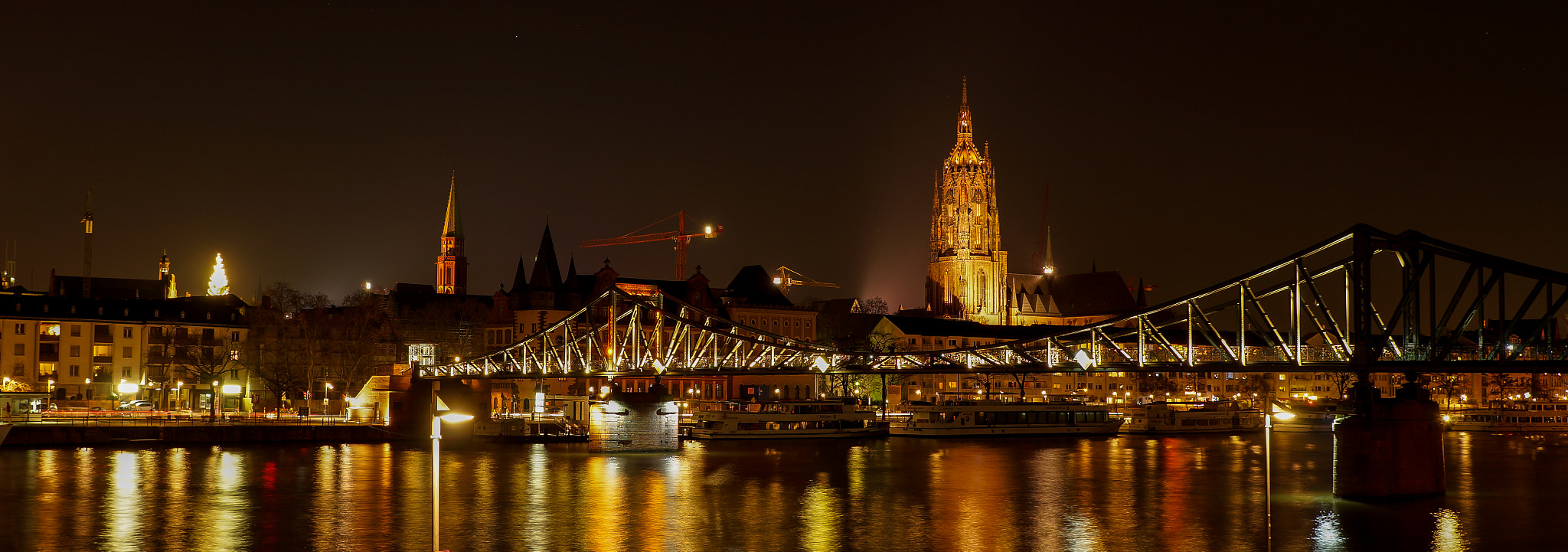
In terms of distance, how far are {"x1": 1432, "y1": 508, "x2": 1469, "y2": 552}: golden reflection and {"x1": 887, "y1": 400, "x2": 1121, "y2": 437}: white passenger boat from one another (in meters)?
54.3

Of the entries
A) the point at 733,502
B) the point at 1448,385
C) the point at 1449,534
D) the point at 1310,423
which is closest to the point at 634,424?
the point at 733,502

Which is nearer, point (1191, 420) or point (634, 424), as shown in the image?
point (634, 424)

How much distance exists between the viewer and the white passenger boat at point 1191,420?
120750mm

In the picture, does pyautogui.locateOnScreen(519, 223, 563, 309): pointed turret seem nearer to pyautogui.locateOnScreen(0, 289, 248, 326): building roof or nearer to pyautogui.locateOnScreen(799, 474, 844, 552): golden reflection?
pyautogui.locateOnScreen(0, 289, 248, 326): building roof

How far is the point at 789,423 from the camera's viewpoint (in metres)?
105

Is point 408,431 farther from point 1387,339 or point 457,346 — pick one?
point 1387,339

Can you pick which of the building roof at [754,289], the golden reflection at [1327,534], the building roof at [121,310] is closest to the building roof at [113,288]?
the building roof at [121,310]

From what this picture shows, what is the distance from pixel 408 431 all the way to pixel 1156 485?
54369 mm

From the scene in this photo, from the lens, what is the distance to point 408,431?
102 m

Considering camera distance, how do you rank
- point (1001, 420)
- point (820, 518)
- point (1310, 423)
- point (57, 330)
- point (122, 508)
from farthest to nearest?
point (1310, 423) < point (57, 330) < point (1001, 420) < point (122, 508) < point (820, 518)

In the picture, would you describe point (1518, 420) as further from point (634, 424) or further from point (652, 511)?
point (652, 511)

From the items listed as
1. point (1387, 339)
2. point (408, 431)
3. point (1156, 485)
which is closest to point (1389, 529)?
point (1387, 339)

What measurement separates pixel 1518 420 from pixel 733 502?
104m

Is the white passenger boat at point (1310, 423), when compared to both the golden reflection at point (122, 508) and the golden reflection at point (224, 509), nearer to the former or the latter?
the golden reflection at point (224, 509)
